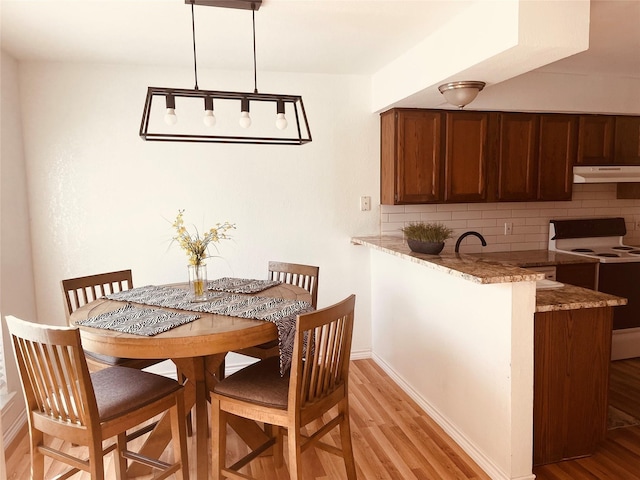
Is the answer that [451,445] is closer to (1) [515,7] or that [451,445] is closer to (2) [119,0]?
(1) [515,7]

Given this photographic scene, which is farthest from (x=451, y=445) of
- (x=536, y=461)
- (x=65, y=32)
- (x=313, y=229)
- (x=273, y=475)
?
(x=65, y=32)

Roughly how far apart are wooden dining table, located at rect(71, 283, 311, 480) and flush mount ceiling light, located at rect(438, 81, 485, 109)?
1.50m

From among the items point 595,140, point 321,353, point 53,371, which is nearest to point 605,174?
point 595,140

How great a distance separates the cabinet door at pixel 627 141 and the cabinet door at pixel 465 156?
4.08 feet

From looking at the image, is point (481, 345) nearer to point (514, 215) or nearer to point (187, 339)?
point (187, 339)

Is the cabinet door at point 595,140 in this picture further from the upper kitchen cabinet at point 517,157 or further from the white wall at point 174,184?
the white wall at point 174,184

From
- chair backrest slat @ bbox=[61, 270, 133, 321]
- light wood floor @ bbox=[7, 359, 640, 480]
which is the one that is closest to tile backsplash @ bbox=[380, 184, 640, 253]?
light wood floor @ bbox=[7, 359, 640, 480]

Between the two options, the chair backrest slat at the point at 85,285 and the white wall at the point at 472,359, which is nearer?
the white wall at the point at 472,359

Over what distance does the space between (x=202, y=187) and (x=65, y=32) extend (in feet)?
4.28

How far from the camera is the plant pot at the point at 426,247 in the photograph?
2.77 metres

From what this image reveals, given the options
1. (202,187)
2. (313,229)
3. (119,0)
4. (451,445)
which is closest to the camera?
(119,0)

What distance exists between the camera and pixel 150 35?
271 cm

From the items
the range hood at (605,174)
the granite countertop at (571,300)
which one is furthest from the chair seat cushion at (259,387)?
the range hood at (605,174)

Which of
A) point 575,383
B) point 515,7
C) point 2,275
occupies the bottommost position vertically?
point 575,383
